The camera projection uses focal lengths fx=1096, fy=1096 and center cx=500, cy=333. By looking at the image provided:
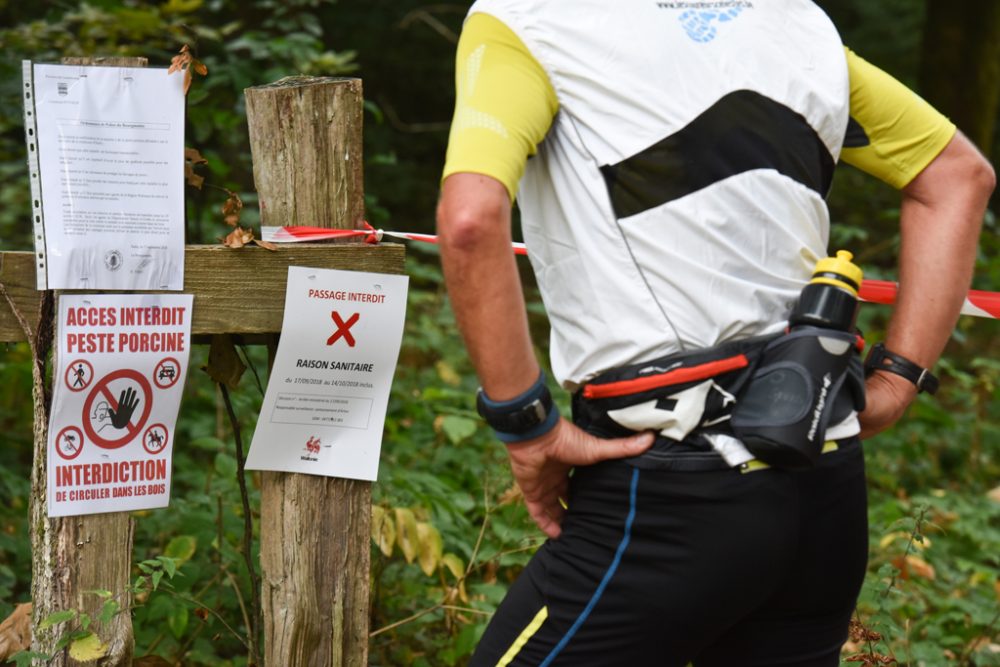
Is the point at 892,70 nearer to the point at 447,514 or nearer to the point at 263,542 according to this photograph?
the point at 447,514

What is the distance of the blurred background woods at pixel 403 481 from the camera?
3207mm

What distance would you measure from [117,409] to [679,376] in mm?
1157

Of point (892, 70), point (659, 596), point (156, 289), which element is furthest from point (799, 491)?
point (892, 70)

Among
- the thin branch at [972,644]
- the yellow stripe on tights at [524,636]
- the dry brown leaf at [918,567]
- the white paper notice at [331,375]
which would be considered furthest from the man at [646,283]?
the dry brown leaf at [918,567]

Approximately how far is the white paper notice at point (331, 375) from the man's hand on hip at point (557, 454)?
56 centimetres

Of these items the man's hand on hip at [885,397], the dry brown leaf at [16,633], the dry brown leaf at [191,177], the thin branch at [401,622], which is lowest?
the thin branch at [401,622]

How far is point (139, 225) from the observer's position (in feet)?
6.90

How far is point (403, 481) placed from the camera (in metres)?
3.47

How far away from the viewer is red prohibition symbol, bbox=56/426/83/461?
212cm

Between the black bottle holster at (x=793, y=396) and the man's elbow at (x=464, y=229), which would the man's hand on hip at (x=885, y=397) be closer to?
the black bottle holster at (x=793, y=396)

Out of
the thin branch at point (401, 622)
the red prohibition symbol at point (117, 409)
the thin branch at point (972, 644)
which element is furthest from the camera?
the thin branch at point (972, 644)

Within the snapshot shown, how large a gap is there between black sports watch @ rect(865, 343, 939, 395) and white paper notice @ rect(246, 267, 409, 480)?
0.94m

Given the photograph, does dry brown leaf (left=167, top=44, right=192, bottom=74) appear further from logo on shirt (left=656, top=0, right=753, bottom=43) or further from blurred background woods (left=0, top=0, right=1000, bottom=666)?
logo on shirt (left=656, top=0, right=753, bottom=43)

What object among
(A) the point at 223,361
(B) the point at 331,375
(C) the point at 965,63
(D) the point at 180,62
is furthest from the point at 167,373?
(C) the point at 965,63
